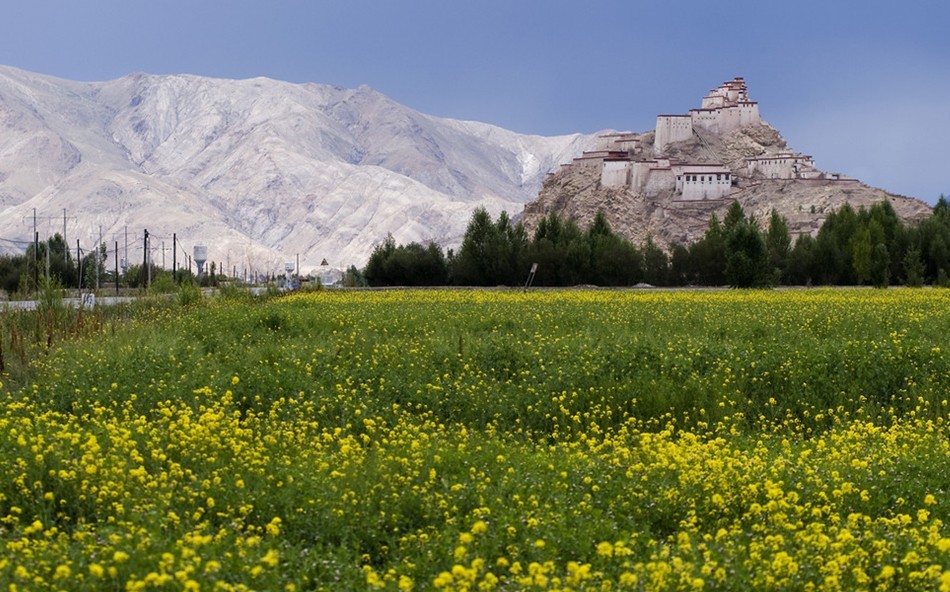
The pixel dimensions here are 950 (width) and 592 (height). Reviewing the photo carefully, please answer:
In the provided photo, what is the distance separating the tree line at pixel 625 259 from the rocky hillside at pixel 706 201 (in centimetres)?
5312

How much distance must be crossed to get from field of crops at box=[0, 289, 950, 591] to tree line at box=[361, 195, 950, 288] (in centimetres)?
4940

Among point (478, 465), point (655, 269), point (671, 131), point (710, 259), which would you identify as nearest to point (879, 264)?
point (710, 259)

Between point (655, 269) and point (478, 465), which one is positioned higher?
point (655, 269)

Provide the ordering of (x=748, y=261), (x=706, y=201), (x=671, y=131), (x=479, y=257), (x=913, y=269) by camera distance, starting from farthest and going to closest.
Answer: (x=671, y=131)
(x=706, y=201)
(x=479, y=257)
(x=913, y=269)
(x=748, y=261)

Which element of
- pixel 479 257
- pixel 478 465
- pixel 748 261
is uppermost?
pixel 479 257

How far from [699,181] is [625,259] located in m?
81.6

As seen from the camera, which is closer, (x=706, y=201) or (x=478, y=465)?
(x=478, y=465)

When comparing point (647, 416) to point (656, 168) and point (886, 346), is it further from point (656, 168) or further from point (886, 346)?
point (656, 168)

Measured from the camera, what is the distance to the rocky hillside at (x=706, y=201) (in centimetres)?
13788

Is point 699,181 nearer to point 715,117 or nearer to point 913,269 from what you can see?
point 715,117

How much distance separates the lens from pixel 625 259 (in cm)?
7006

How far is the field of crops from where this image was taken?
591 cm

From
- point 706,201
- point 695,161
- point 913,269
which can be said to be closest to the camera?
point 913,269

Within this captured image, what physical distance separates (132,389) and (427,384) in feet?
14.3
